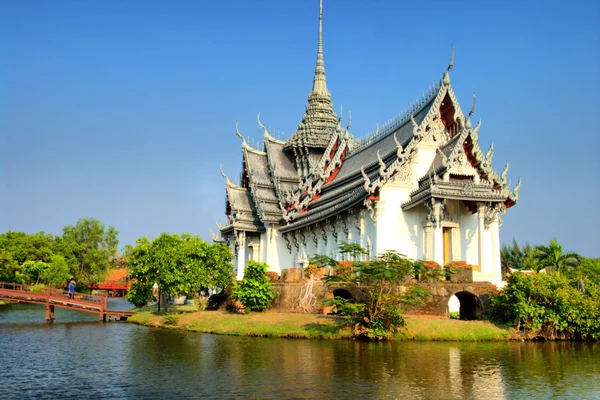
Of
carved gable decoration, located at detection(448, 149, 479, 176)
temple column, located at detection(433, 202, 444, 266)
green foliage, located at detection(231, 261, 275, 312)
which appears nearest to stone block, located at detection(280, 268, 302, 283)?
green foliage, located at detection(231, 261, 275, 312)

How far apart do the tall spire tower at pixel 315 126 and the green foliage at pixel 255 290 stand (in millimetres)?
14521

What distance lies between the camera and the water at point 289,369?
1191cm

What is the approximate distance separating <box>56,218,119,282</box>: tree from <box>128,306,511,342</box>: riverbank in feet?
140

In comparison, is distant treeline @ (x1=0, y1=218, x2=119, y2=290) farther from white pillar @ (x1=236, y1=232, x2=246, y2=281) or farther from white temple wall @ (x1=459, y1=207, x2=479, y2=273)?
white temple wall @ (x1=459, y1=207, x2=479, y2=273)

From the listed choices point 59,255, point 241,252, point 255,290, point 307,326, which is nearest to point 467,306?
point 307,326

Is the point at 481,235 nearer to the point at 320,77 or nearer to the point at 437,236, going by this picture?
the point at 437,236

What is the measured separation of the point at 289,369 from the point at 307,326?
286 inches

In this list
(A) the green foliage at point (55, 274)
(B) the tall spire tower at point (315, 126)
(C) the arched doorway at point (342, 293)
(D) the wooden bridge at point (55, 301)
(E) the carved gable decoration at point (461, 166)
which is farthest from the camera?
(A) the green foliage at point (55, 274)

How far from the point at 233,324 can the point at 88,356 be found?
749 cm

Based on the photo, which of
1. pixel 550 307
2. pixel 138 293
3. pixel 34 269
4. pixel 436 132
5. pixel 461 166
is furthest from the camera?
pixel 34 269

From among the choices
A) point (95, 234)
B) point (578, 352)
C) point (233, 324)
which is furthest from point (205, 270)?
point (95, 234)

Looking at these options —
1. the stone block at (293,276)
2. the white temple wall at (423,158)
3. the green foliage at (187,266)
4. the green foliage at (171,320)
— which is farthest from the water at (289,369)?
the white temple wall at (423,158)

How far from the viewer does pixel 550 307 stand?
20250 mm

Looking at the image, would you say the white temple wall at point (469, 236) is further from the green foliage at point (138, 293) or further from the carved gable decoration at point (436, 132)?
the green foliage at point (138, 293)
